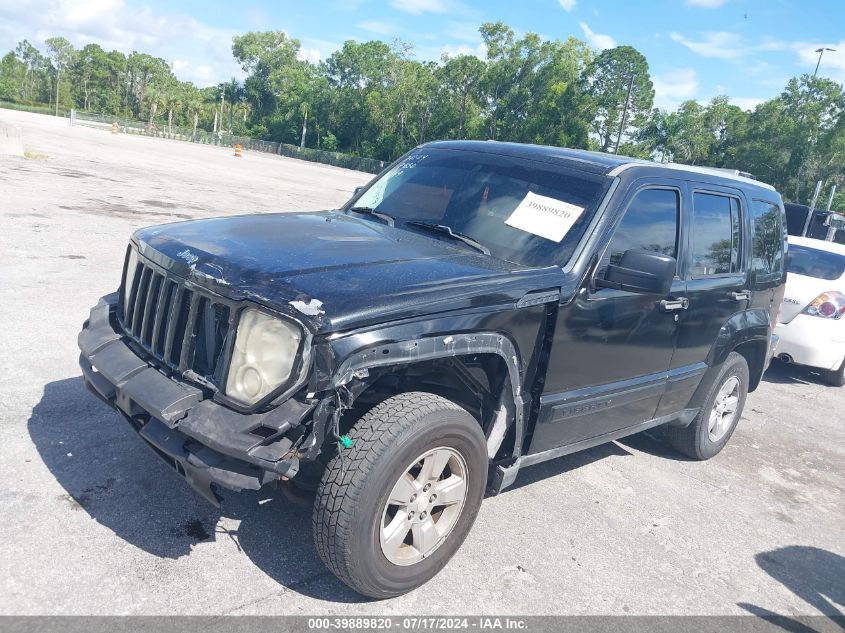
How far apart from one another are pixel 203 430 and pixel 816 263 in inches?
326

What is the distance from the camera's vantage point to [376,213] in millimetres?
4492

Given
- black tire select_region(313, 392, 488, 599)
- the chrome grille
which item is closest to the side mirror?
black tire select_region(313, 392, 488, 599)

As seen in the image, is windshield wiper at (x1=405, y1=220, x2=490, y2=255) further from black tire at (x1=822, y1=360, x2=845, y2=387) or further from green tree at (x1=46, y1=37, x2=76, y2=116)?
green tree at (x1=46, y1=37, x2=76, y2=116)

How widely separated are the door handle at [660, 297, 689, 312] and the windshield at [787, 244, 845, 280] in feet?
16.6

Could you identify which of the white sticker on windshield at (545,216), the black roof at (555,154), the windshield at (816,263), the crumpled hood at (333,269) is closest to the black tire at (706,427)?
the black roof at (555,154)

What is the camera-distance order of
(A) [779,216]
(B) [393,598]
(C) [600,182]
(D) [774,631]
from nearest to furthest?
(B) [393,598] < (D) [774,631] < (C) [600,182] < (A) [779,216]

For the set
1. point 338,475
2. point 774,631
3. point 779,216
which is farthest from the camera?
point 779,216

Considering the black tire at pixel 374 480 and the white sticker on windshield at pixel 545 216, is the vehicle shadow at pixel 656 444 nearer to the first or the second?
the white sticker on windshield at pixel 545 216

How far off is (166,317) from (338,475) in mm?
1159

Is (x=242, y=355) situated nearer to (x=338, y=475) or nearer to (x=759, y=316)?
(x=338, y=475)

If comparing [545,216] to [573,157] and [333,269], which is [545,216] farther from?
[333,269]

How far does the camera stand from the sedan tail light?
794cm

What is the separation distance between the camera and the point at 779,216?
569 centimetres

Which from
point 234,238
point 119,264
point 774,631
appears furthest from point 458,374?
point 119,264
